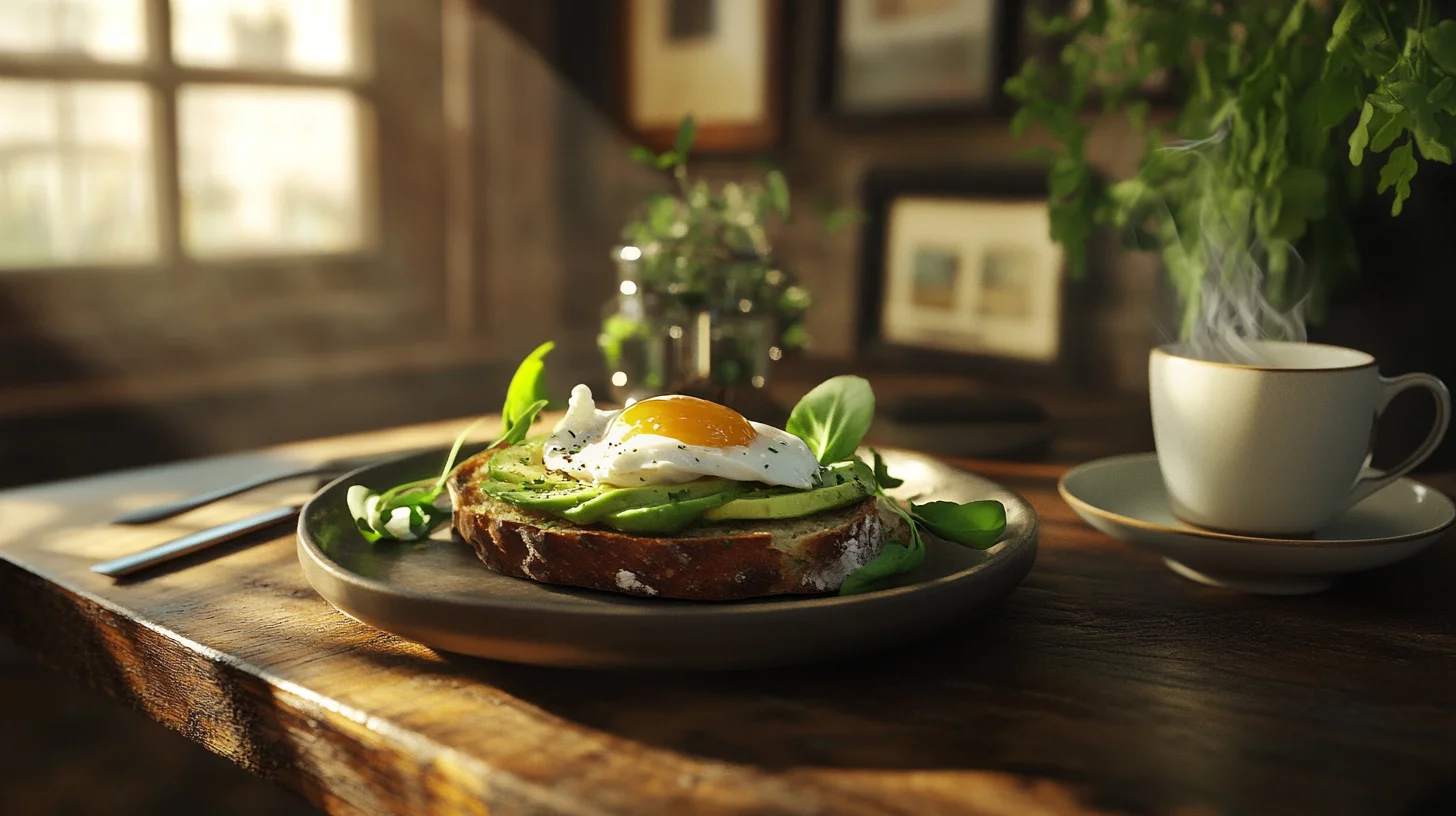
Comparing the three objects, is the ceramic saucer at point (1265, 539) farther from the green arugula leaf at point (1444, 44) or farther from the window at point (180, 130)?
the window at point (180, 130)

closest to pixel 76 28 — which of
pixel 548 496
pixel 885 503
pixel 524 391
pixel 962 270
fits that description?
pixel 962 270

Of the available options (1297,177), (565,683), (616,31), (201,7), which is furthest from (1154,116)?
(201,7)

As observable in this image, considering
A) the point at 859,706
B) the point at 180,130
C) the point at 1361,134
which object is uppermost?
the point at 180,130

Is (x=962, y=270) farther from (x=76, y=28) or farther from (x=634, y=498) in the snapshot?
(x=76, y=28)

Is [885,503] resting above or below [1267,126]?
below

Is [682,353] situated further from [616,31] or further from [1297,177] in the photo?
[616,31]

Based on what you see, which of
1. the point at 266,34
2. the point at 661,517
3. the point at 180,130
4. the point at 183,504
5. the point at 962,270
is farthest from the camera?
the point at 266,34

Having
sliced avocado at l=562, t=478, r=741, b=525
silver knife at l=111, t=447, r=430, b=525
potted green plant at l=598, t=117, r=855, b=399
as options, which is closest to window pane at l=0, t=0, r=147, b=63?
potted green plant at l=598, t=117, r=855, b=399

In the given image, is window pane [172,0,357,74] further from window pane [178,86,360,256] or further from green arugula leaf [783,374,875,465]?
green arugula leaf [783,374,875,465]

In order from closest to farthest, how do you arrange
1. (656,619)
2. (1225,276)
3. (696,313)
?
(656,619)
(1225,276)
(696,313)
